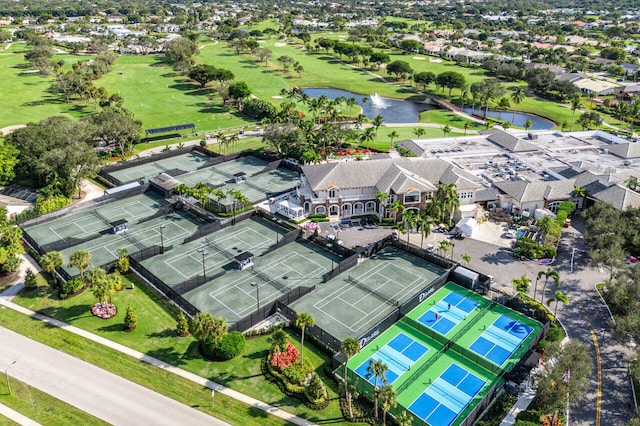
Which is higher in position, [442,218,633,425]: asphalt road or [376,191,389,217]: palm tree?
[376,191,389,217]: palm tree

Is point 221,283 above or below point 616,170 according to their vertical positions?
below

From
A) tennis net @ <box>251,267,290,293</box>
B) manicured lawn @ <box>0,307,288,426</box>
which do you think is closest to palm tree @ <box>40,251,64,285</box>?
manicured lawn @ <box>0,307,288,426</box>

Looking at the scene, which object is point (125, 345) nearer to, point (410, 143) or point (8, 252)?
point (8, 252)

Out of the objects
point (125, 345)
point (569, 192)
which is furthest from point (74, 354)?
point (569, 192)

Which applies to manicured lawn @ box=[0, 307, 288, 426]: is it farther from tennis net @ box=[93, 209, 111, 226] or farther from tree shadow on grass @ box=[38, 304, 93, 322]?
tennis net @ box=[93, 209, 111, 226]

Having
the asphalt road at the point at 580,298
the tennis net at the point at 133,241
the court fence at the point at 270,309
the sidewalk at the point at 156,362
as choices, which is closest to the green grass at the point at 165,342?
the sidewalk at the point at 156,362

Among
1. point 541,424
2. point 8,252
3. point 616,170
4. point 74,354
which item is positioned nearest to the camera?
point 541,424
